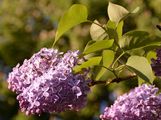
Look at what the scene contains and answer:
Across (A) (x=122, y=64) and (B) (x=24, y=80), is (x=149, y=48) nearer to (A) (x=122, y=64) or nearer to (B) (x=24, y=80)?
(A) (x=122, y=64)

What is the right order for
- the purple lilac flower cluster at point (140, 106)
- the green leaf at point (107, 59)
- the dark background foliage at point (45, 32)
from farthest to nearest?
the dark background foliage at point (45, 32) → the green leaf at point (107, 59) → the purple lilac flower cluster at point (140, 106)

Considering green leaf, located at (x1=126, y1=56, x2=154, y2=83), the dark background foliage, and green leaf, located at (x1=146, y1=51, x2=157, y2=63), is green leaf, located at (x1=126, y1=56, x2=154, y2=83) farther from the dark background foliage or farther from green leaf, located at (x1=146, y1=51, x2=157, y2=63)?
the dark background foliage

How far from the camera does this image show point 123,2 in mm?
7641

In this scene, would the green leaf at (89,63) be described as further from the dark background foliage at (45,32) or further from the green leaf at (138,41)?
the dark background foliage at (45,32)

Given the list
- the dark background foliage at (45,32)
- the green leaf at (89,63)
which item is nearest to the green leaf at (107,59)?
the green leaf at (89,63)

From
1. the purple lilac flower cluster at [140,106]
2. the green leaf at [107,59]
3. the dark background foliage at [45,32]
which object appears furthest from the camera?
the dark background foliage at [45,32]

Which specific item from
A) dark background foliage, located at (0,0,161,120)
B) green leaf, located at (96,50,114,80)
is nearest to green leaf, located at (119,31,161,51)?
green leaf, located at (96,50,114,80)

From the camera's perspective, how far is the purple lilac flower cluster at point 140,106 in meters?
1.29

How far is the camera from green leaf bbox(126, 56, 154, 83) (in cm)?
132

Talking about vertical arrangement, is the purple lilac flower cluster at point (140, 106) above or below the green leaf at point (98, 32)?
below

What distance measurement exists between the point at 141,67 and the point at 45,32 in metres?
7.17

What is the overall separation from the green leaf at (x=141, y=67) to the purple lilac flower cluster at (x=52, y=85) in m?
0.10

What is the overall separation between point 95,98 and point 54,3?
1.43 metres

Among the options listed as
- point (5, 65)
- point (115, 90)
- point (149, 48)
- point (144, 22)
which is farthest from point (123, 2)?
point (149, 48)
